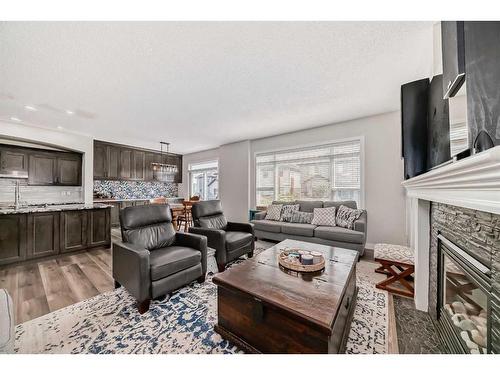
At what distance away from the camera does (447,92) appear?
50.0 inches

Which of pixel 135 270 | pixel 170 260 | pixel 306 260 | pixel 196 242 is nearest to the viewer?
pixel 306 260

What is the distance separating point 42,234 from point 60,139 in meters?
2.15

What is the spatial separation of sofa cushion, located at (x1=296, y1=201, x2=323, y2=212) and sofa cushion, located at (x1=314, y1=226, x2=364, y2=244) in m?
0.65

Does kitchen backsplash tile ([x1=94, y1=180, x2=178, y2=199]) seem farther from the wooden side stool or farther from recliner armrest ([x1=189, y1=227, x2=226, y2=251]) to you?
the wooden side stool

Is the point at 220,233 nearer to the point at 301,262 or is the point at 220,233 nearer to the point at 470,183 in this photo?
the point at 301,262

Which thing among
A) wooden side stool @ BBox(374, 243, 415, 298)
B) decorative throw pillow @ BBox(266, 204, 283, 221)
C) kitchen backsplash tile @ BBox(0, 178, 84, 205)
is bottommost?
wooden side stool @ BBox(374, 243, 415, 298)

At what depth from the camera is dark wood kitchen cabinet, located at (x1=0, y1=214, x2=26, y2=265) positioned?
2.86 meters

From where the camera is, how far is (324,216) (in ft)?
12.2

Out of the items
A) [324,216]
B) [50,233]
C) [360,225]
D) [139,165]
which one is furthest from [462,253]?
[139,165]

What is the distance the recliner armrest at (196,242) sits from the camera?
7.77 feet

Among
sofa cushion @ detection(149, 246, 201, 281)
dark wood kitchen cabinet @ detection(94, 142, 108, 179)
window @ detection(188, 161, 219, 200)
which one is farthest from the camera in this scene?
window @ detection(188, 161, 219, 200)

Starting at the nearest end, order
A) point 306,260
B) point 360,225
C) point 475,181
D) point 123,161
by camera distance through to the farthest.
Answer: point 475,181 → point 306,260 → point 360,225 → point 123,161

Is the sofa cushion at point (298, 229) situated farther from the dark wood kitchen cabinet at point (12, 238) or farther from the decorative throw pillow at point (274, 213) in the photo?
the dark wood kitchen cabinet at point (12, 238)

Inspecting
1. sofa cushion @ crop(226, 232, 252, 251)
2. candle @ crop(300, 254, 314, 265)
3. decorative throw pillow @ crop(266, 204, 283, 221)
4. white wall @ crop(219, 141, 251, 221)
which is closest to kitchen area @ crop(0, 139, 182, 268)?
white wall @ crop(219, 141, 251, 221)
